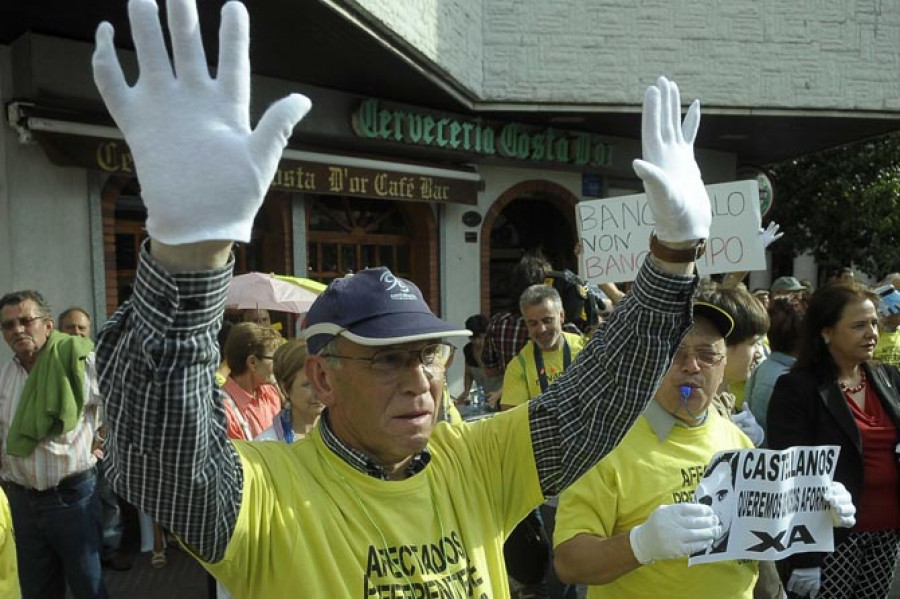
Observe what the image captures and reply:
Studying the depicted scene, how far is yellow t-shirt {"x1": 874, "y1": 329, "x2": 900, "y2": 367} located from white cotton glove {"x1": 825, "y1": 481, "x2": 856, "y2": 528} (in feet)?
12.6

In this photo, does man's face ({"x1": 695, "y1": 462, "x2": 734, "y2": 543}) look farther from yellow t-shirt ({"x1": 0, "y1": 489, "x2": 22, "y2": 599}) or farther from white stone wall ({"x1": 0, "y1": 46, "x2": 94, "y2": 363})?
white stone wall ({"x1": 0, "y1": 46, "x2": 94, "y2": 363})

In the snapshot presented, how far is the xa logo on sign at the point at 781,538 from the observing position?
2.36m

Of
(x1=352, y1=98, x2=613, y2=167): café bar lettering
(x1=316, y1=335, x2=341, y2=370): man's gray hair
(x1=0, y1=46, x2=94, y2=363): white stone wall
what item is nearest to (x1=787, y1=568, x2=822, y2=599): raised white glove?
(x1=316, y1=335, x2=341, y2=370): man's gray hair

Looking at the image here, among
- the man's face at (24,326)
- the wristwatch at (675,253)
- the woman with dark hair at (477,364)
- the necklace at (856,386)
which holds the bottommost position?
the woman with dark hair at (477,364)

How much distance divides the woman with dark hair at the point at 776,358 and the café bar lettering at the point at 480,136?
5536 millimetres

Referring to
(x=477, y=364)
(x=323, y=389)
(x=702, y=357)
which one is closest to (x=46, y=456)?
(x=323, y=389)

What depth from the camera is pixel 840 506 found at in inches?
97.7

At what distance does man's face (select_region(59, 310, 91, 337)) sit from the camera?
5.47m

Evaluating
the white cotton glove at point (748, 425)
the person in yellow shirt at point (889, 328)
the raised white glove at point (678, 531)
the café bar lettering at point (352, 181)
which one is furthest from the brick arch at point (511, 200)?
Result: the raised white glove at point (678, 531)

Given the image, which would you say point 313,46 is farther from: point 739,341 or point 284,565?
point 284,565

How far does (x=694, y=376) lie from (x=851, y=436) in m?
1.28

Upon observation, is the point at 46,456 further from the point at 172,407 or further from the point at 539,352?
the point at 172,407

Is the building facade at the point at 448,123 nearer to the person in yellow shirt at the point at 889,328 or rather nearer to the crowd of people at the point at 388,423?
the person in yellow shirt at the point at 889,328

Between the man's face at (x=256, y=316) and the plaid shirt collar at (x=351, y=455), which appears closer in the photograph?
the plaid shirt collar at (x=351, y=455)
